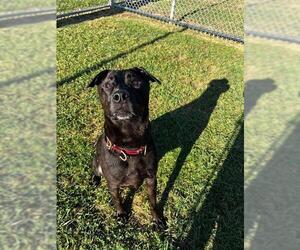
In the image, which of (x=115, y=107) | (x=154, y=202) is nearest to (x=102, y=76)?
(x=115, y=107)

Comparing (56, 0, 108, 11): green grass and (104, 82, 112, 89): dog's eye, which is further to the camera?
(56, 0, 108, 11): green grass

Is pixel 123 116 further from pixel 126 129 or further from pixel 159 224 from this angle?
pixel 159 224

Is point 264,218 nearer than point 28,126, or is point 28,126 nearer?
point 264,218

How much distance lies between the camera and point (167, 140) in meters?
5.51

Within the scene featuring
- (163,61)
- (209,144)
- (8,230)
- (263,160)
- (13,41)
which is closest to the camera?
(8,230)

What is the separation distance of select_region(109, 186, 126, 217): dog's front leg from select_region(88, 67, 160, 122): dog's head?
32.1 inches

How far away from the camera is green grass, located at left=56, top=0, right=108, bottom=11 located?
10391mm

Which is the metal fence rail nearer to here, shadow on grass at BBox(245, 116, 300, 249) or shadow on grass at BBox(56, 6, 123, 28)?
shadow on grass at BBox(56, 6, 123, 28)

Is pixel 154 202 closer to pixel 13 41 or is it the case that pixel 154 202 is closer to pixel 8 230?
pixel 8 230

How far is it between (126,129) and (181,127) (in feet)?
7.89

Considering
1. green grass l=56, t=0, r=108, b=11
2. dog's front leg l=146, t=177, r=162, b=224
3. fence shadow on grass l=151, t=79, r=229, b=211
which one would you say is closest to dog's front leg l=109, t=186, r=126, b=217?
dog's front leg l=146, t=177, r=162, b=224

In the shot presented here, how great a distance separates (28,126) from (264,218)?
2.95 metres

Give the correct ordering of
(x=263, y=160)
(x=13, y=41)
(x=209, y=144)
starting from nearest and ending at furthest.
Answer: (x=263, y=160) → (x=209, y=144) → (x=13, y=41)

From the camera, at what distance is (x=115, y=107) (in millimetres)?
3389
